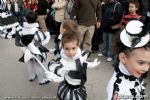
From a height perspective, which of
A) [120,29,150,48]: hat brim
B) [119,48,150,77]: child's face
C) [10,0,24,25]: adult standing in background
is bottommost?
[10,0,24,25]: adult standing in background

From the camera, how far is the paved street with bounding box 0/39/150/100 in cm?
479

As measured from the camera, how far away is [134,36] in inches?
98.9

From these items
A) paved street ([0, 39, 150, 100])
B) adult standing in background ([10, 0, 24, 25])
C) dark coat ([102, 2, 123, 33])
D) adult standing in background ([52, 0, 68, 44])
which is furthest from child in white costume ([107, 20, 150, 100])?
adult standing in background ([10, 0, 24, 25])

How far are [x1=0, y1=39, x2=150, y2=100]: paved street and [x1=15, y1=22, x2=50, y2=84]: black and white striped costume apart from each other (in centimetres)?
28

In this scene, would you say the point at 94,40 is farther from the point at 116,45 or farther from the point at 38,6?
the point at 116,45

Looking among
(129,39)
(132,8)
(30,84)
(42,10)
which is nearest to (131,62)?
(129,39)

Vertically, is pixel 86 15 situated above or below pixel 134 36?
below

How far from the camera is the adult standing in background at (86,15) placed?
6.48 m

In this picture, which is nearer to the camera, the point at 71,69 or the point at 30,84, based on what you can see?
the point at 71,69

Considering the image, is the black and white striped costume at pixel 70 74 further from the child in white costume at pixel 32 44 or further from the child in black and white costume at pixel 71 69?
the child in white costume at pixel 32 44

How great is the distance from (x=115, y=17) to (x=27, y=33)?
6.40ft

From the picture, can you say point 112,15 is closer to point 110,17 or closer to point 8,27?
point 110,17

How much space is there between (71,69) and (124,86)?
3.78 ft

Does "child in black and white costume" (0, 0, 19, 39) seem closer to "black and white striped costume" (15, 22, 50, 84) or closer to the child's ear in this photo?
"black and white striped costume" (15, 22, 50, 84)
